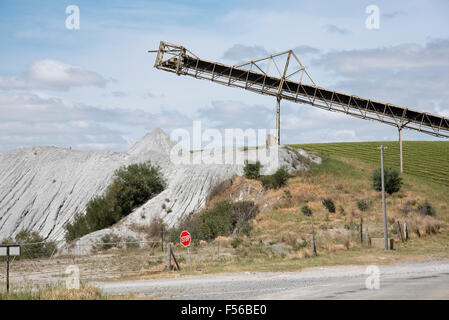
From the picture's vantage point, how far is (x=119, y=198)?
55.1m

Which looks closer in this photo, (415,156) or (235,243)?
(235,243)

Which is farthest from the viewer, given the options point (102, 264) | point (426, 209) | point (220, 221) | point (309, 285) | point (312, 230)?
point (426, 209)

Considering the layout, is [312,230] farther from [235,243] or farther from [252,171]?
[252,171]

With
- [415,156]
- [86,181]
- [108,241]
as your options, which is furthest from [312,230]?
[415,156]

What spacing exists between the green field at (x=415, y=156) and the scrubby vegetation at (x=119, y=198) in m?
21.2

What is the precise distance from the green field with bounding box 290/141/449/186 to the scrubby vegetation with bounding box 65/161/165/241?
2121 cm

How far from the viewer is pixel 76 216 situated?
54.3 m

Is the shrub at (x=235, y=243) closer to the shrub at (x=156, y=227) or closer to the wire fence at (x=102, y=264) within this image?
the wire fence at (x=102, y=264)

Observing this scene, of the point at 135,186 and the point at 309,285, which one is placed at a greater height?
the point at 135,186

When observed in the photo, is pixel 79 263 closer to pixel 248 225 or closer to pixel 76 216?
pixel 248 225

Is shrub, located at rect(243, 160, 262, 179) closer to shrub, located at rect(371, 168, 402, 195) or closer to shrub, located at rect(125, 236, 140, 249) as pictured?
shrub, located at rect(371, 168, 402, 195)

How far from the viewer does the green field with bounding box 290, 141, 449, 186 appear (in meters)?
66.4

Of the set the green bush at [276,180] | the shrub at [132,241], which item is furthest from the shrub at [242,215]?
the shrub at [132,241]

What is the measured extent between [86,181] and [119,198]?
29.3 feet
